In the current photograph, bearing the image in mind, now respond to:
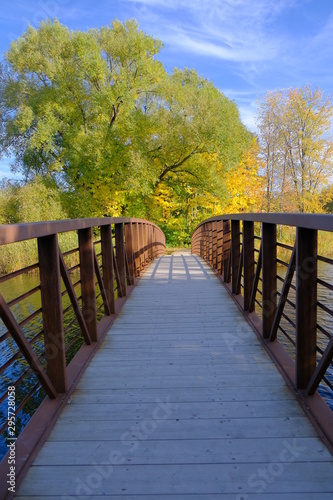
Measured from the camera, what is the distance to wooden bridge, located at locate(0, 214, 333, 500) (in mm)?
1812

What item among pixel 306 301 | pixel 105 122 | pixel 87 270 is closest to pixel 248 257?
pixel 87 270

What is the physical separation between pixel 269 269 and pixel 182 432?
5.44 feet

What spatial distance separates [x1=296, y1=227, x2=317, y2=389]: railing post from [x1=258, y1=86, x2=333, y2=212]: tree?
2241 centimetres

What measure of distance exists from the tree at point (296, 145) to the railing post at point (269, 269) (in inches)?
845

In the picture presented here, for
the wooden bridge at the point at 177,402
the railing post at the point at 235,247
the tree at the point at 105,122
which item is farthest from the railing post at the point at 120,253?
the tree at the point at 105,122

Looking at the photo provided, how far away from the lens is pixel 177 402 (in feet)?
8.25

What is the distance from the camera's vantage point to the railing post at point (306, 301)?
7.91 feet

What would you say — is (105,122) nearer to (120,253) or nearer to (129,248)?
(129,248)

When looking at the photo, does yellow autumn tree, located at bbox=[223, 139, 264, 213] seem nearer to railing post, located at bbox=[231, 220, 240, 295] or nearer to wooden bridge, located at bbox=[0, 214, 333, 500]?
railing post, located at bbox=[231, 220, 240, 295]

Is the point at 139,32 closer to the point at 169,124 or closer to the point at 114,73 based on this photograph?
the point at 114,73

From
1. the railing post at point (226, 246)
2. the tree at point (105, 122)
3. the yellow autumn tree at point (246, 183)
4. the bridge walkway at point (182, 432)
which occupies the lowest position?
the bridge walkway at point (182, 432)

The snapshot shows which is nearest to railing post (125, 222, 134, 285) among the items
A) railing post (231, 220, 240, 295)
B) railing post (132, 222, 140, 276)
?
railing post (132, 222, 140, 276)

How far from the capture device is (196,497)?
170cm

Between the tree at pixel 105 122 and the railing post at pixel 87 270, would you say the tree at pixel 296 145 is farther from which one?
the railing post at pixel 87 270
